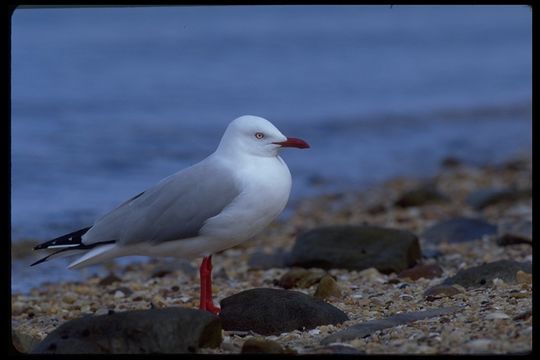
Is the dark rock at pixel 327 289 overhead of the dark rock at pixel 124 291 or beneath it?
overhead

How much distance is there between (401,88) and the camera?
2138 centimetres

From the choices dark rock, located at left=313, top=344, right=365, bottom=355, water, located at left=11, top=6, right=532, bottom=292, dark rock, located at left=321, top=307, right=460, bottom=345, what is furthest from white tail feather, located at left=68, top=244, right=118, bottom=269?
water, located at left=11, top=6, right=532, bottom=292

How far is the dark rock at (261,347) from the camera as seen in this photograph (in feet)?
15.3

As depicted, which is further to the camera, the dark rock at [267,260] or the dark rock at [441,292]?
the dark rock at [267,260]

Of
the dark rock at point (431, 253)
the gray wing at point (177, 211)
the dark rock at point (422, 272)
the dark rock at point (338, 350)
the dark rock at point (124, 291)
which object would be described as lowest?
the dark rock at point (124, 291)

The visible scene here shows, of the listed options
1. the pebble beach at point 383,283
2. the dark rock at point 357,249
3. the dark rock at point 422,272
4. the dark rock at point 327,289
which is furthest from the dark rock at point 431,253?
the dark rock at point 327,289

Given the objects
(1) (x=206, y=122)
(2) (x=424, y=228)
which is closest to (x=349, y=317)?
(2) (x=424, y=228)

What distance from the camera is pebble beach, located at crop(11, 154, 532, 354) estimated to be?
191 inches

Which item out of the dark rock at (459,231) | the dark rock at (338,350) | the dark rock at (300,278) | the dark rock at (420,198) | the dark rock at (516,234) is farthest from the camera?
the dark rock at (420,198)

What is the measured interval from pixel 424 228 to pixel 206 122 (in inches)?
319

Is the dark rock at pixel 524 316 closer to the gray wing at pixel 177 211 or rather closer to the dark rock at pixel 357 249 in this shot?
the gray wing at pixel 177 211

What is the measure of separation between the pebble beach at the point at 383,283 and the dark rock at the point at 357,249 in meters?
0.03

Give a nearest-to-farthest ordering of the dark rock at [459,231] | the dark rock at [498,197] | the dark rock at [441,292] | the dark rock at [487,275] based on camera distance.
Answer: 1. the dark rock at [441,292]
2. the dark rock at [487,275]
3. the dark rock at [459,231]
4. the dark rock at [498,197]

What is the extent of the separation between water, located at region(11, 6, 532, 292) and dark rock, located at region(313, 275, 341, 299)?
4334 millimetres
